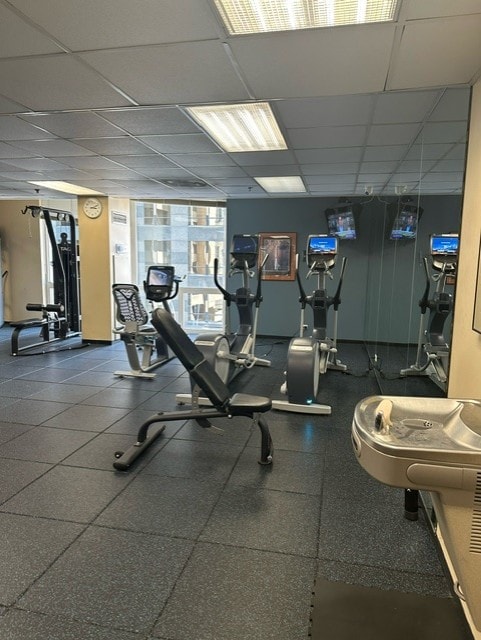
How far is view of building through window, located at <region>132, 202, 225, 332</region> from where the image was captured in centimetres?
837

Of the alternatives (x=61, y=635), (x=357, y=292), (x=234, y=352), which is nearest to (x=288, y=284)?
(x=357, y=292)

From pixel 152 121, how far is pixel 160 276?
275 cm

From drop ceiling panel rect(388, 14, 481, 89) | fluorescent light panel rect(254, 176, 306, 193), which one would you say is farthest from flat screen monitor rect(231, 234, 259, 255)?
drop ceiling panel rect(388, 14, 481, 89)

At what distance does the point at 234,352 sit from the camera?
5.34 m

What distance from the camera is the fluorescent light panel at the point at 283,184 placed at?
571 cm

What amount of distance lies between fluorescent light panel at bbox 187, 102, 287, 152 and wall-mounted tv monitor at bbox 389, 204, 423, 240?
155cm

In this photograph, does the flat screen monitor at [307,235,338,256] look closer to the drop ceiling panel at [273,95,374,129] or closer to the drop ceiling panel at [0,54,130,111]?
the drop ceiling panel at [273,95,374,129]

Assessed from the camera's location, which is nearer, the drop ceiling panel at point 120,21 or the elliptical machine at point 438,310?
the drop ceiling panel at point 120,21

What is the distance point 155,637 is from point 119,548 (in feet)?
1.96

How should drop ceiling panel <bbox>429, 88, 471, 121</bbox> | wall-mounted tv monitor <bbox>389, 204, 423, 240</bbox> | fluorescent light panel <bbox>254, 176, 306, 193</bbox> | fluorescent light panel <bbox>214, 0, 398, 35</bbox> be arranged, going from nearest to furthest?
fluorescent light panel <bbox>214, 0, 398, 35</bbox>
drop ceiling panel <bbox>429, 88, 471, 121</bbox>
wall-mounted tv monitor <bbox>389, 204, 423, 240</bbox>
fluorescent light panel <bbox>254, 176, 306, 193</bbox>

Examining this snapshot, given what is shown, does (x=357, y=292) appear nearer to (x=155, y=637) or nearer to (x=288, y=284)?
(x=288, y=284)

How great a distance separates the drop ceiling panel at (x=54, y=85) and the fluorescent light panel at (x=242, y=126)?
665mm

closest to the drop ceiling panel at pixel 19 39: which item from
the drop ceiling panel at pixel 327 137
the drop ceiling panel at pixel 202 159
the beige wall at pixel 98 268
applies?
the drop ceiling panel at pixel 327 137

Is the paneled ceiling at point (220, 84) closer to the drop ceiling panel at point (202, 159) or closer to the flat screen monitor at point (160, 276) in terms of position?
the drop ceiling panel at point (202, 159)
